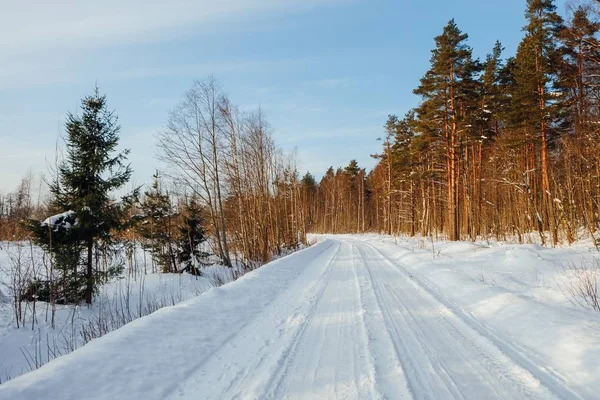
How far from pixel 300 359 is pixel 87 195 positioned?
1104 centimetres

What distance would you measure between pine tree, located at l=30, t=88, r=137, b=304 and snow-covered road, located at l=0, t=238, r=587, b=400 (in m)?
7.46

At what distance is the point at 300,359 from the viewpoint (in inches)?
158

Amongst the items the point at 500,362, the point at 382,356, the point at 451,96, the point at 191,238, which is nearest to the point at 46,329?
the point at 382,356

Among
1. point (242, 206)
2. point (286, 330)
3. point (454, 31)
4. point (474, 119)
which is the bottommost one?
point (286, 330)

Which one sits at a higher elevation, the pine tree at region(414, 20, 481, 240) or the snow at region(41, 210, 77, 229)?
the pine tree at region(414, 20, 481, 240)

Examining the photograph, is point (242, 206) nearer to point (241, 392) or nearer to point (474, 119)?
point (474, 119)

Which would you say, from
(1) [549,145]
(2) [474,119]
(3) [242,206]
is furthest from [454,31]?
(3) [242,206]

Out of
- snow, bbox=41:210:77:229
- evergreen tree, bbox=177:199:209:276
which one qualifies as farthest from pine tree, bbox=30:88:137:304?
evergreen tree, bbox=177:199:209:276

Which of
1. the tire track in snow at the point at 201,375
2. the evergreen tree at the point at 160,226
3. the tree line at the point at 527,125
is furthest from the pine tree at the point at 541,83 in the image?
the evergreen tree at the point at 160,226

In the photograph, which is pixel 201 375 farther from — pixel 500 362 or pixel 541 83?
pixel 541 83

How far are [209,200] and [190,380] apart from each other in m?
16.3

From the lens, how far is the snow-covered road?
126 inches

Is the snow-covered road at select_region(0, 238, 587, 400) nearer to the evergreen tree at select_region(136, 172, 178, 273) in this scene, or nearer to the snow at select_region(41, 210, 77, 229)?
the snow at select_region(41, 210, 77, 229)

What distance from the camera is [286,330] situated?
5250mm
